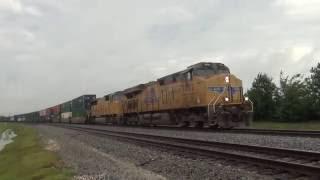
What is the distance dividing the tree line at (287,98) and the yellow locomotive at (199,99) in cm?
1467

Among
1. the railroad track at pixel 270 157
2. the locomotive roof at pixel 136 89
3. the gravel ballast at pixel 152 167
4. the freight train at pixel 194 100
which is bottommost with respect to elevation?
the gravel ballast at pixel 152 167

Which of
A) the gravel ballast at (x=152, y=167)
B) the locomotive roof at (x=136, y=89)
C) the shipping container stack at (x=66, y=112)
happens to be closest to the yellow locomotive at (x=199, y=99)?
the locomotive roof at (x=136, y=89)

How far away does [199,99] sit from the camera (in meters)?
30.9

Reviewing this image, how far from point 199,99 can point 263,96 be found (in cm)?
2464

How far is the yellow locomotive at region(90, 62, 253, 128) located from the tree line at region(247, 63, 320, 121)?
48.1 feet

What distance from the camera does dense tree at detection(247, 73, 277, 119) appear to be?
53000 millimetres

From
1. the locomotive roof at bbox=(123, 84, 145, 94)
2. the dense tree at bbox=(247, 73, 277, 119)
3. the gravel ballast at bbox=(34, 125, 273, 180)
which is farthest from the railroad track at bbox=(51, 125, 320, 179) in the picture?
the dense tree at bbox=(247, 73, 277, 119)

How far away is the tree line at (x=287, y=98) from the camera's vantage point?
48062mm

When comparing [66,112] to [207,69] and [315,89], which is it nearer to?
[315,89]

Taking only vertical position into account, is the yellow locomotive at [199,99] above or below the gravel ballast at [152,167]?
above

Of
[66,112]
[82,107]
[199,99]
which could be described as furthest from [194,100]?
[66,112]

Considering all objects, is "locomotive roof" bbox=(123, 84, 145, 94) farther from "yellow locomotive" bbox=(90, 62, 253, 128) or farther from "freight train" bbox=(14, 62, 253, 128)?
"yellow locomotive" bbox=(90, 62, 253, 128)

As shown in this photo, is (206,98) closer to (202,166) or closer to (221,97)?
(221,97)

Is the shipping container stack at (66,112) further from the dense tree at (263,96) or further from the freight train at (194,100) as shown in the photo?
the dense tree at (263,96)
